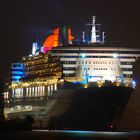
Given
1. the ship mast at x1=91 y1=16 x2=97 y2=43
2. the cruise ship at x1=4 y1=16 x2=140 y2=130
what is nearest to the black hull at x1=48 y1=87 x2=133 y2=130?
the cruise ship at x1=4 y1=16 x2=140 y2=130

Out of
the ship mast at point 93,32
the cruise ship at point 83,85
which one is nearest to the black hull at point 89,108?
the cruise ship at point 83,85

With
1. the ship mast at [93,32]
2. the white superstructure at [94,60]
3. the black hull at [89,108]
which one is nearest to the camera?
the black hull at [89,108]

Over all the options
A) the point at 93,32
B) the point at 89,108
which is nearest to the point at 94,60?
the point at 93,32

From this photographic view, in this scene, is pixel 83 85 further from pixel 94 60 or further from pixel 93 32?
pixel 93 32

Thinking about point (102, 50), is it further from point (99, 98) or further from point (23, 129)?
point (23, 129)

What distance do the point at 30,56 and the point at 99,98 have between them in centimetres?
1467

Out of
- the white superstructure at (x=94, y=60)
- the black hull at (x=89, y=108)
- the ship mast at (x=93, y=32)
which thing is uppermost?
the ship mast at (x=93, y=32)

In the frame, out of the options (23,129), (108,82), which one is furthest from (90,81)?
(23,129)

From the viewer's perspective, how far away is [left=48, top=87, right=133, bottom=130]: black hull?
112 m

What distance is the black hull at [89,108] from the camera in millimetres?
111938

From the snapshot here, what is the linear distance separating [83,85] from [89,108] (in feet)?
11.3

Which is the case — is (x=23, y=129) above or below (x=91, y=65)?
→ below

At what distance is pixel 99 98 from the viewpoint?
112750 millimetres

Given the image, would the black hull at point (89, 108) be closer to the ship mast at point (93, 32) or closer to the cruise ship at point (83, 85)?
the cruise ship at point (83, 85)
